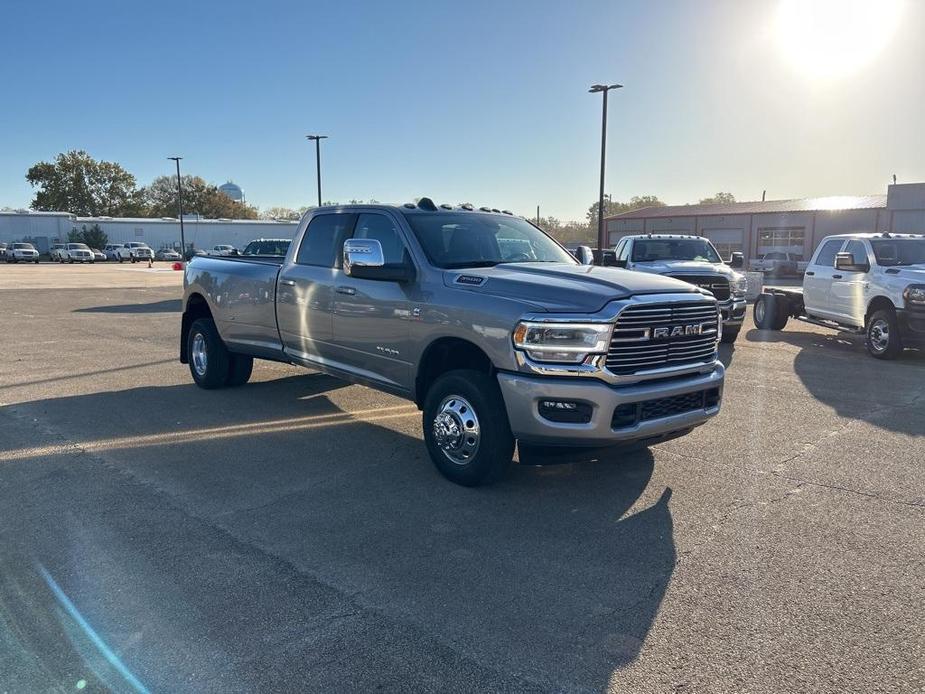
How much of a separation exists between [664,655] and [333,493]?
2.62 m

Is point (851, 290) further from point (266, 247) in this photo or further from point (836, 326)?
point (266, 247)

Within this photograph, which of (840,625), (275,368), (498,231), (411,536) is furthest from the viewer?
(275,368)

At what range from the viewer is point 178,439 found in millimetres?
6273

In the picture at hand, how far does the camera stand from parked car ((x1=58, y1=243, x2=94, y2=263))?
196 ft

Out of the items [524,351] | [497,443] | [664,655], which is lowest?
[664,655]

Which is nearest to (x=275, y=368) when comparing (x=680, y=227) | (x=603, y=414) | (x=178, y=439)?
(x=178, y=439)

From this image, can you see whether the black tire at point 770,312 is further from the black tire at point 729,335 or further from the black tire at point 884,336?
the black tire at point 884,336

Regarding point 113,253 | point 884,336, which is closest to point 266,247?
point 884,336

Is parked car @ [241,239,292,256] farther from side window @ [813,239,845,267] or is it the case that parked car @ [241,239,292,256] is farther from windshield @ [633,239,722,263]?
side window @ [813,239,845,267]

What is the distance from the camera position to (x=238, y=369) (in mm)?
8508

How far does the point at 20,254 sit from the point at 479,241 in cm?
6473

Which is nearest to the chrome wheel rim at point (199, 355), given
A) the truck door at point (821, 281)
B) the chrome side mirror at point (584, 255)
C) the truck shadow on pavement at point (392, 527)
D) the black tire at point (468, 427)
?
the truck shadow on pavement at point (392, 527)

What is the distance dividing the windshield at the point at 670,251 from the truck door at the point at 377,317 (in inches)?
316

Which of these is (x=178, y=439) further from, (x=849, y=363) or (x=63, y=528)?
(x=849, y=363)
